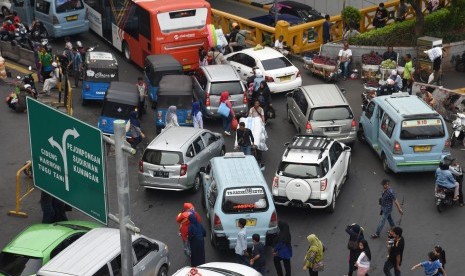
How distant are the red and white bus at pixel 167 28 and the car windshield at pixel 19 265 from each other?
16042mm

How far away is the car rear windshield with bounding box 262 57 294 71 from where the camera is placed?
31094mm

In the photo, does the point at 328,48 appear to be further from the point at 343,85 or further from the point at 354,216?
the point at 354,216

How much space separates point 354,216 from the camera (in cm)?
2280

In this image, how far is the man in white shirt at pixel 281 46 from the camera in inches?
1355

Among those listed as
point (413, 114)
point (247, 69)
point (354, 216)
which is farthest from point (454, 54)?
point (354, 216)

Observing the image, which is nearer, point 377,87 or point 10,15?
point 377,87

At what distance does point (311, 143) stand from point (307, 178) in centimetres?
157

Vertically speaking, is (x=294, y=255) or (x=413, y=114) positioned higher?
(x=413, y=114)

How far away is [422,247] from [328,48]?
47.7 feet

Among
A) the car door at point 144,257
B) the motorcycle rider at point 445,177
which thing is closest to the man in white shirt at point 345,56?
the motorcycle rider at point 445,177

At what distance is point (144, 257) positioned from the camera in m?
18.2

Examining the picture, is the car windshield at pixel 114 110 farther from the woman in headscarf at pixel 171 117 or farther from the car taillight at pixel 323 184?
the car taillight at pixel 323 184

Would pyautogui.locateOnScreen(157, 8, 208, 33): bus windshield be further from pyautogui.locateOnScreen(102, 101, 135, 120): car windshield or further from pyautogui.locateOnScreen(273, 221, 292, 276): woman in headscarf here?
pyautogui.locateOnScreen(273, 221, 292, 276): woman in headscarf

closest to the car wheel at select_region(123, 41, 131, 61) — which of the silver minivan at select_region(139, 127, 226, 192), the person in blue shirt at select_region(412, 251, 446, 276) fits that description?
the silver minivan at select_region(139, 127, 226, 192)
